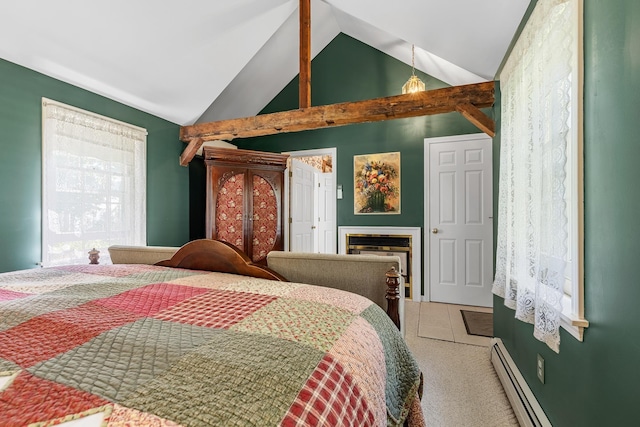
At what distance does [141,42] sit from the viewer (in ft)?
8.30

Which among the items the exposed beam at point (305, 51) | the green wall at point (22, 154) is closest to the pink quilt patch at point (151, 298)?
the green wall at point (22, 154)

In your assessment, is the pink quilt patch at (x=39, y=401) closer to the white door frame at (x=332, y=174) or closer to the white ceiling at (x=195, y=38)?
the white ceiling at (x=195, y=38)

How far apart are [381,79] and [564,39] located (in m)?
3.21

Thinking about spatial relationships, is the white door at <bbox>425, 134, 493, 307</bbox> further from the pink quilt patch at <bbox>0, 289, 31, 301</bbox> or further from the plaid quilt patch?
the pink quilt patch at <bbox>0, 289, 31, 301</bbox>

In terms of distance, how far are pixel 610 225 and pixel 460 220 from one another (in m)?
2.91

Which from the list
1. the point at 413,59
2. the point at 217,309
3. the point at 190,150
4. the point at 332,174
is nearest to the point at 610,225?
the point at 217,309

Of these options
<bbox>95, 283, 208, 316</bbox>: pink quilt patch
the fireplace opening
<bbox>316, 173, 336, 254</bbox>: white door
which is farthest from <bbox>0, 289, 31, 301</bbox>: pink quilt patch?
<bbox>316, 173, 336, 254</bbox>: white door

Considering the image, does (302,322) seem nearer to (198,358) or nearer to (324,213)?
(198,358)

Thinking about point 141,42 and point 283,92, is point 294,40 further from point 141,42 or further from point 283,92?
point 141,42

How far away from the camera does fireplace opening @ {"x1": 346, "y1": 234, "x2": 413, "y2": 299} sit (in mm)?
3883

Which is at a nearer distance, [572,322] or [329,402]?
[329,402]

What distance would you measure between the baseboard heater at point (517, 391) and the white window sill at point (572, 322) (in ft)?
1.80

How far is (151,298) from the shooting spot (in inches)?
44.9

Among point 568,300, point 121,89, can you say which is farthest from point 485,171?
point 121,89
